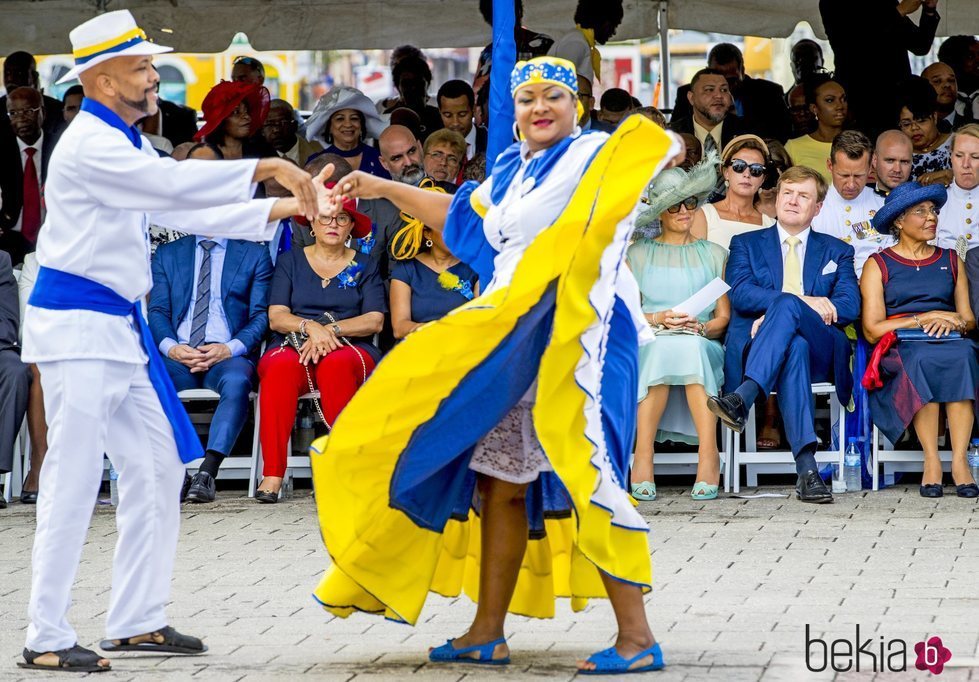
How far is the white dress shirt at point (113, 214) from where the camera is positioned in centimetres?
495

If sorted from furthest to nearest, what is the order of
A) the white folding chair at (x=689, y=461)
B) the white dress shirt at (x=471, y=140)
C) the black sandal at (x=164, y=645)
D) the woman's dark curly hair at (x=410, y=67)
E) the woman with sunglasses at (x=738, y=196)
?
the woman's dark curly hair at (x=410, y=67)
the white dress shirt at (x=471, y=140)
the woman with sunglasses at (x=738, y=196)
the white folding chair at (x=689, y=461)
the black sandal at (x=164, y=645)

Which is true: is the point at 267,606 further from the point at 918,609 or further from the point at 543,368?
the point at 918,609

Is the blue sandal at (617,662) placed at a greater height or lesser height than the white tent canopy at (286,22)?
lesser

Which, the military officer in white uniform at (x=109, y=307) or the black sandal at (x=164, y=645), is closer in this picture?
the military officer in white uniform at (x=109, y=307)

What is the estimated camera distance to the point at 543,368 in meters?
4.74

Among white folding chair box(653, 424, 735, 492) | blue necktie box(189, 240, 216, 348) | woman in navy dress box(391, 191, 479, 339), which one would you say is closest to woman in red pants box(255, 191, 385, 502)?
woman in navy dress box(391, 191, 479, 339)

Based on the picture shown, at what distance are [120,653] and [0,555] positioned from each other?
2.32m

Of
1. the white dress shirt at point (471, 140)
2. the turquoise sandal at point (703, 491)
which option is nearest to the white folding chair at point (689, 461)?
the turquoise sandal at point (703, 491)

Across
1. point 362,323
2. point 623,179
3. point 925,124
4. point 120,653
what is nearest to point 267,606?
point 120,653

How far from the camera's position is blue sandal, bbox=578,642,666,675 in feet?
15.8

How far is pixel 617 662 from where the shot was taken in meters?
4.82

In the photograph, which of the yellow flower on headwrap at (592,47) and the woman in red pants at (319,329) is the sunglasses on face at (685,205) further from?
the yellow flower on headwrap at (592,47)

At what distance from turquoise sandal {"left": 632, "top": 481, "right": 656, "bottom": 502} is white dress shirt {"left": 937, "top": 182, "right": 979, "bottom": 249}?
2345mm

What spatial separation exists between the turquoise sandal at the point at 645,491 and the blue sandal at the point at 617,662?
3.70 m
